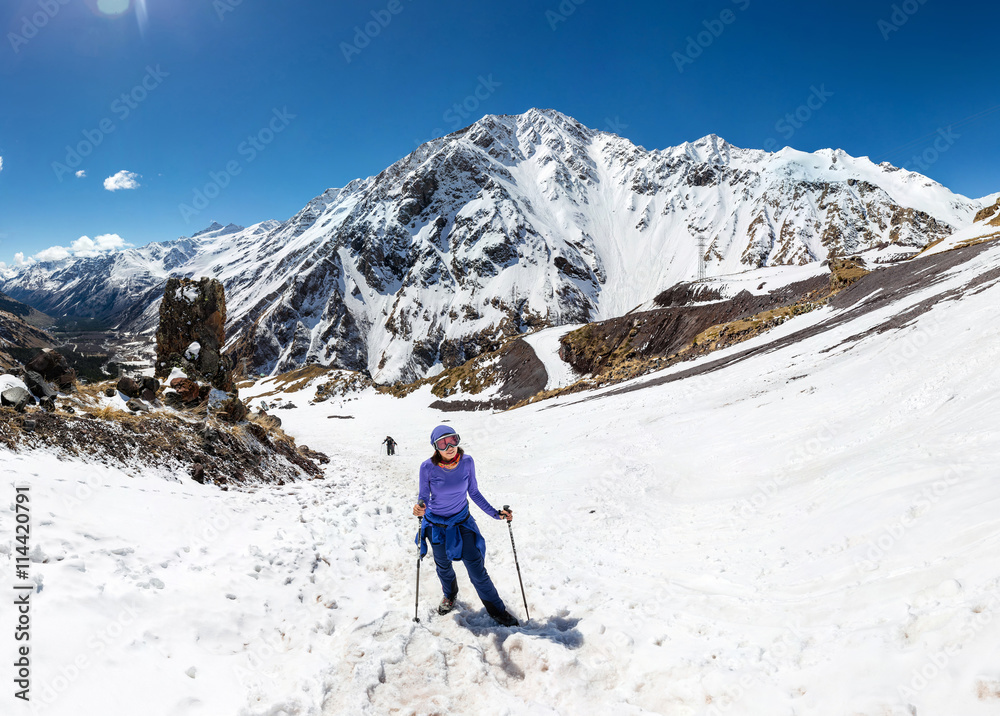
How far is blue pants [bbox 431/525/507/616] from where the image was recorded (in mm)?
6156

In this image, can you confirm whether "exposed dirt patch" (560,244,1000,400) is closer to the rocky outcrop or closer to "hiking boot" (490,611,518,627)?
"hiking boot" (490,611,518,627)

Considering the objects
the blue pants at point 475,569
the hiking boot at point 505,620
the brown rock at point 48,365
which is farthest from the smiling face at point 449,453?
the brown rock at point 48,365

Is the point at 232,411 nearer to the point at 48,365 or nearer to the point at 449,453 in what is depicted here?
the point at 48,365

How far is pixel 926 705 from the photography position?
10.8 feet

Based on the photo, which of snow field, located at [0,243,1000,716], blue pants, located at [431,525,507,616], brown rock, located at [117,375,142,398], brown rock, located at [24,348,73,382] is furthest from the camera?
brown rock, located at [117,375,142,398]

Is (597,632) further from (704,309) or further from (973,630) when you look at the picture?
(704,309)

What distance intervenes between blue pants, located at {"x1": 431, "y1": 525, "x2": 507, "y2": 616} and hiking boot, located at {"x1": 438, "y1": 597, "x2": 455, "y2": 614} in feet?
1.31

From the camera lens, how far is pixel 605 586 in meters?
7.12

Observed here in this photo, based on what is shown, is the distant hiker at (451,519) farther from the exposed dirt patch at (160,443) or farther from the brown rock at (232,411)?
the brown rock at (232,411)

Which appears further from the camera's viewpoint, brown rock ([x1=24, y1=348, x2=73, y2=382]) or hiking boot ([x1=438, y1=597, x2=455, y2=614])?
brown rock ([x1=24, y1=348, x2=73, y2=382])

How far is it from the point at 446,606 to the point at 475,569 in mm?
924

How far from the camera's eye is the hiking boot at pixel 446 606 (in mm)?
6482

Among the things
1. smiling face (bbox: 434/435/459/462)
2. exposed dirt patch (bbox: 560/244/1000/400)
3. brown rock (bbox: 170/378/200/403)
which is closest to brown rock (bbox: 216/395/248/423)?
brown rock (bbox: 170/378/200/403)

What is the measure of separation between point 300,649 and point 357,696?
1.37 m
